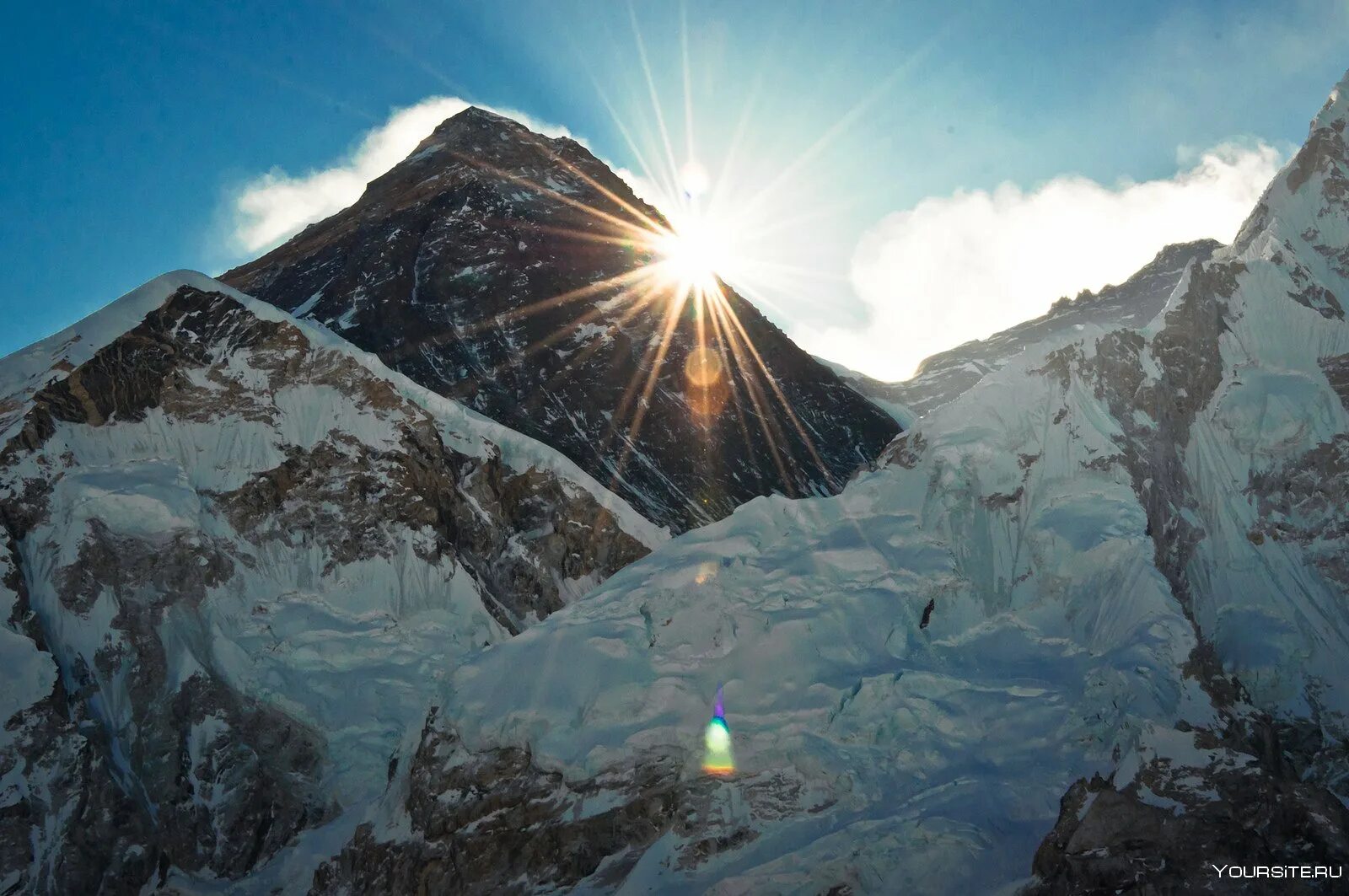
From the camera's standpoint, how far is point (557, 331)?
369 ft

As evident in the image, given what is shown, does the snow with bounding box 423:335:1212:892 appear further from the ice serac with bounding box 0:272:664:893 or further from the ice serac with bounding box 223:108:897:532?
the ice serac with bounding box 223:108:897:532

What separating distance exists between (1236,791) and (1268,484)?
86.2ft

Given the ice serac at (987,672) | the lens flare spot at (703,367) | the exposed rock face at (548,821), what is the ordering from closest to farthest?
1. the ice serac at (987,672)
2. the exposed rock face at (548,821)
3. the lens flare spot at (703,367)

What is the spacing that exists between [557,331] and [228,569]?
57.5m

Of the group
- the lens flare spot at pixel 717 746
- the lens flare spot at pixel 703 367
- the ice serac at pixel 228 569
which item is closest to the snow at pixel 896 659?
the lens flare spot at pixel 717 746

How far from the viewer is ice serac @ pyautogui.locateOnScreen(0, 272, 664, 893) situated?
50406 millimetres

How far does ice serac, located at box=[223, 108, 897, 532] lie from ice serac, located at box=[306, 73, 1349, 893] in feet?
153

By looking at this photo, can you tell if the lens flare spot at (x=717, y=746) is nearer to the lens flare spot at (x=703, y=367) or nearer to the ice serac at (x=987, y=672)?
the ice serac at (x=987, y=672)

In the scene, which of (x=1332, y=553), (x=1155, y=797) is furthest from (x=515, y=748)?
(x=1332, y=553)

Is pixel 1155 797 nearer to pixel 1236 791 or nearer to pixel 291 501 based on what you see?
pixel 1236 791

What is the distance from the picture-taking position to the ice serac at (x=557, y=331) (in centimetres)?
10250

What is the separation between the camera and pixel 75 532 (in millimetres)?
56500

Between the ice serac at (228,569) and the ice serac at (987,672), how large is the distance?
25.9ft

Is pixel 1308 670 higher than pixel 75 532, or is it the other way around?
pixel 75 532
